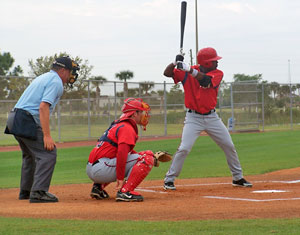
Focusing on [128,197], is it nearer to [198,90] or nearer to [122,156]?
[122,156]

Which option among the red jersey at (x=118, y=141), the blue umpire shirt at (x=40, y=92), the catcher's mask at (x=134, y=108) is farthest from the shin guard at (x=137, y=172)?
the blue umpire shirt at (x=40, y=92)

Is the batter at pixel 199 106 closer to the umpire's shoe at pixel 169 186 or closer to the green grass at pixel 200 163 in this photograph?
the umpire's shoe at pixel 169 186

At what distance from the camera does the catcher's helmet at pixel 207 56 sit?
936 cm

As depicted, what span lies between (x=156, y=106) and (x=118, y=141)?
21939 mm

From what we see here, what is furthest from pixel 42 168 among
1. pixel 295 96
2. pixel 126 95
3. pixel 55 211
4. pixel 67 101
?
pixel 295 96

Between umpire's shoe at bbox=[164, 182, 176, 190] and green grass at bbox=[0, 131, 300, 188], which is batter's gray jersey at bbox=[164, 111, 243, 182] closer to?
umpire's shoe at bbox=[164, 182, 176, 190]

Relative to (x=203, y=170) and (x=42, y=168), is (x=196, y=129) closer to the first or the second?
(x=42, y=168)

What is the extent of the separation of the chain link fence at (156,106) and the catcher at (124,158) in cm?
1590

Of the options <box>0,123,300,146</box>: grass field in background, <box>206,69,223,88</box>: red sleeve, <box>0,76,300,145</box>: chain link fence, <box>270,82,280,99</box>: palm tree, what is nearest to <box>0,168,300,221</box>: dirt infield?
<box>206,69,223,88</box>: red sleeve

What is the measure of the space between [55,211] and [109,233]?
173cm

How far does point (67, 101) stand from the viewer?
26.0 meters

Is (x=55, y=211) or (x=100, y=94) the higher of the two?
(x=100, y=94)

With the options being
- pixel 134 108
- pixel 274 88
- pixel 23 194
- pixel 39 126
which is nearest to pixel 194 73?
pixel 134 108

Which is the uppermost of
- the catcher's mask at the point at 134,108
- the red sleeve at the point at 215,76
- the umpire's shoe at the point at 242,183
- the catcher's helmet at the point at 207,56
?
the catcher's helmet at the point at 207,56
